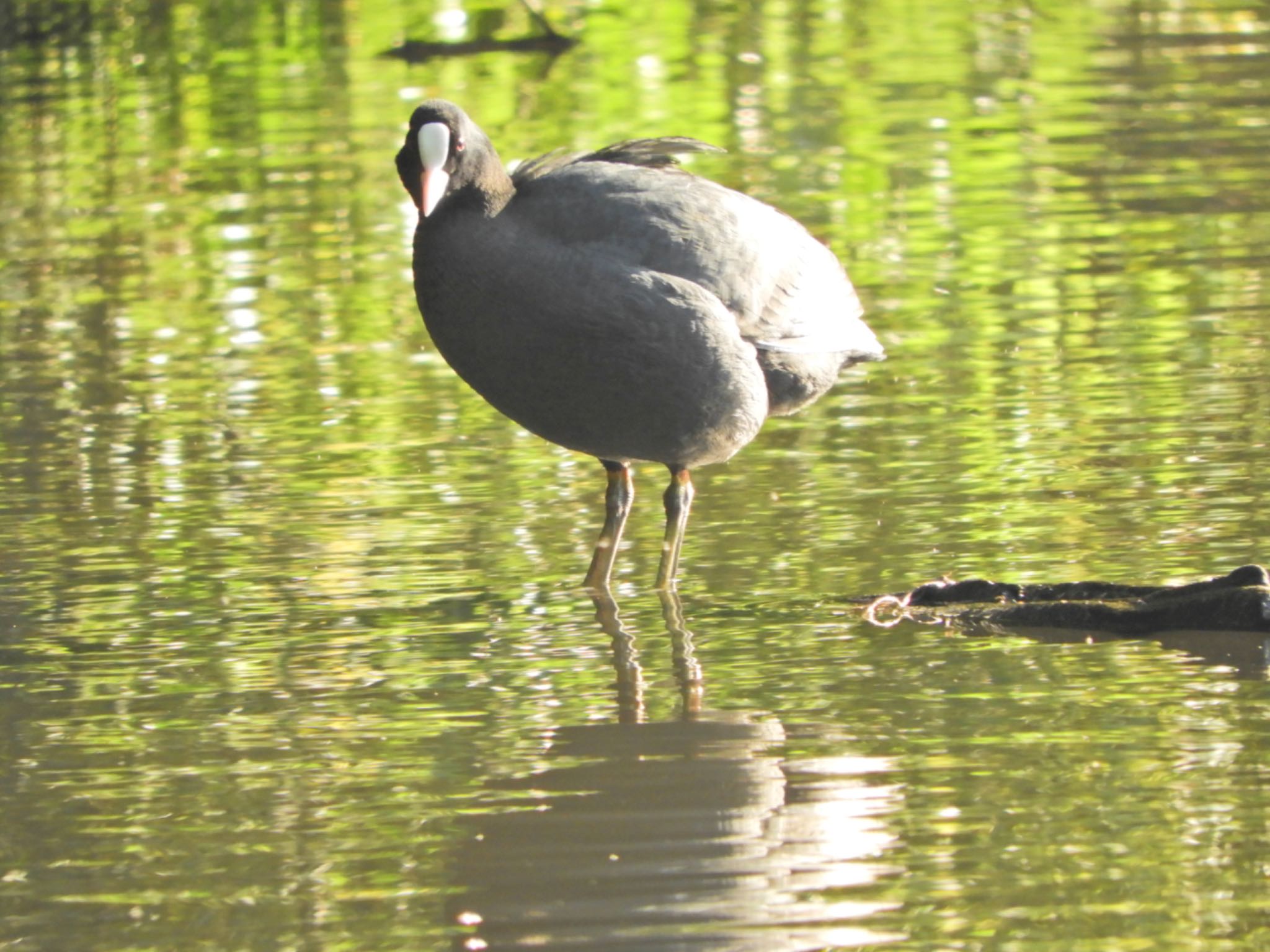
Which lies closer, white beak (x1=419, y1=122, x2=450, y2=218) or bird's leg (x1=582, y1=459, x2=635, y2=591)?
white beak (x1=419, y1=122, x2=450, y2=218)

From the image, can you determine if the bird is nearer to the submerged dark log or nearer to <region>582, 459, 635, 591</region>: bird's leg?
<region>582, 459, 635, 591</region>: bird's leg

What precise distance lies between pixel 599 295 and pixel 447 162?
1.76ft

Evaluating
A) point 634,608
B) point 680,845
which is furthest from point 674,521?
point 680,845

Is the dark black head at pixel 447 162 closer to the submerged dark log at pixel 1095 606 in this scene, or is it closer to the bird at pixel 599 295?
the bird at pixel 599 295

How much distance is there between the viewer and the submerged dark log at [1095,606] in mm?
5504

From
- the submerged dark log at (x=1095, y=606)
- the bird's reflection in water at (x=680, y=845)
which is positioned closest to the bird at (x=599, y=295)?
the submerged dark log at (x=1095, y=606)

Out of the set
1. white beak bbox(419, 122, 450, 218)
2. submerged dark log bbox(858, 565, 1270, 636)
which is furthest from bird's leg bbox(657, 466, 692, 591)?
white beak bbox(419, 122, 450, 218)

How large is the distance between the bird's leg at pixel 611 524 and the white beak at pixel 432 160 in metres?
1.01

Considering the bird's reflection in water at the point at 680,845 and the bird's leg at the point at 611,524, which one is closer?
the bird's reflection in water at the point at 680,845

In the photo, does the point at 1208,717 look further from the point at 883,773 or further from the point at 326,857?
the point at 326,857

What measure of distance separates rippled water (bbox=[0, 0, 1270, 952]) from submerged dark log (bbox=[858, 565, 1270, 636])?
0.35 feet

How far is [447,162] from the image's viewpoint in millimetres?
5945

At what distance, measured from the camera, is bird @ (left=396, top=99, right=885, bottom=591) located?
583cm

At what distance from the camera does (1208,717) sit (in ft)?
16.0
